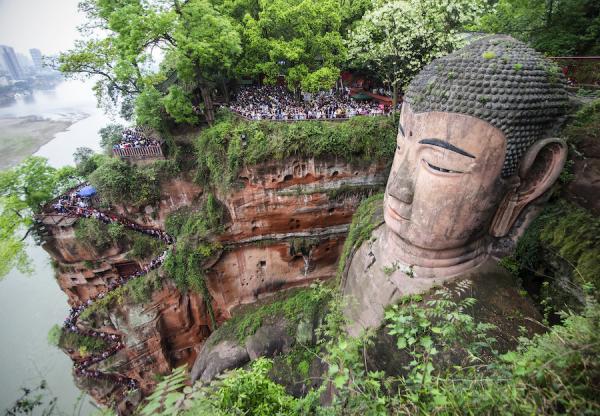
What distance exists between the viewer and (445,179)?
17.3 ft

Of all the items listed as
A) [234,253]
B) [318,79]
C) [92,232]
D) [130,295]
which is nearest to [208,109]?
[318,79]

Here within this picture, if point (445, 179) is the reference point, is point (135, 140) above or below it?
below

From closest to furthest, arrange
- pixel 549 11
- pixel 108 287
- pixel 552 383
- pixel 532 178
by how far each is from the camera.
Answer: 1. pixel 552 383
2. pixel 532 178
3. pixel 549 11
4. pixel 108 287

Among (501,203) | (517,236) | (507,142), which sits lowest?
(517,236)

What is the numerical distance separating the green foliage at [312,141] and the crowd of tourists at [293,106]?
859 millimetres

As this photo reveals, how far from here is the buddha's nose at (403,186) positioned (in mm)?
5664

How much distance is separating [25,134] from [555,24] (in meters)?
58.1

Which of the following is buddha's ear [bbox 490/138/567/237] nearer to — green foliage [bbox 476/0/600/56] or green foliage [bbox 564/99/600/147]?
Result: green foliage [bbox 564/99/600/147]

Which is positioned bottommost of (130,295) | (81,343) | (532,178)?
(81,343)

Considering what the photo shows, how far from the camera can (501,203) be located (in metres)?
5.86

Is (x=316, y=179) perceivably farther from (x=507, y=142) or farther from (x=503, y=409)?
(x=503, y=409)

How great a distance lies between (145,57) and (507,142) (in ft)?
38.2

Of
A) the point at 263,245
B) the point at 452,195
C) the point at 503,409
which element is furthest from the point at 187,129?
the point at 503,409

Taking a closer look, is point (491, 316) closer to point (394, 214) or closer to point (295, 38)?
point (394, 214)
